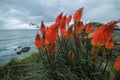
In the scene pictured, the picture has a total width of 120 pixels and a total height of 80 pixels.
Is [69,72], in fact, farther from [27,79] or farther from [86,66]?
[27,79]

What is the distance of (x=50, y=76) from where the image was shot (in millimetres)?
3641

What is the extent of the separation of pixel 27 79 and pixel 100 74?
1.24 m

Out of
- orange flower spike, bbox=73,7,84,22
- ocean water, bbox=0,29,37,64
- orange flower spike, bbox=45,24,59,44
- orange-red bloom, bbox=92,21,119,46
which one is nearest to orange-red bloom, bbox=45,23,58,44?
orange flower spike, bbox=45,24,59,44

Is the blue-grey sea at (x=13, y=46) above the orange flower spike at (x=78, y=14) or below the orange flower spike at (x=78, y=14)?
below

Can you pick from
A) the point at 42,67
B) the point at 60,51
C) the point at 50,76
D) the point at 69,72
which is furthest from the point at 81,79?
the point at 60,51

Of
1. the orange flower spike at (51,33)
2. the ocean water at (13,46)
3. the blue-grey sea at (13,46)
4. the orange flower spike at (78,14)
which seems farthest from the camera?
the ocean water at (13,46)

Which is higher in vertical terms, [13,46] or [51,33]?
[51,33]

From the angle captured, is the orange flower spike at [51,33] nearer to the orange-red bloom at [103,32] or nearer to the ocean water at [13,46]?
the orange-red bloom at [103,32]

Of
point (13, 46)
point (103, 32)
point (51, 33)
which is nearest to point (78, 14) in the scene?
point (51, 33)

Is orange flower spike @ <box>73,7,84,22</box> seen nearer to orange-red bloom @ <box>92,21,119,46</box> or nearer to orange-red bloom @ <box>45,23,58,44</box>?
orange-red bloom @ <box>45,23,58,44</box>

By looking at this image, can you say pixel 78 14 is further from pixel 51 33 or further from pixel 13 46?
pixel 13 46

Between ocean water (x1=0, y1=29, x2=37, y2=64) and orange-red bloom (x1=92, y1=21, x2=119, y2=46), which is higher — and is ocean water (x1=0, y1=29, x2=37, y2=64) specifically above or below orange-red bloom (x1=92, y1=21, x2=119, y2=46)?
below

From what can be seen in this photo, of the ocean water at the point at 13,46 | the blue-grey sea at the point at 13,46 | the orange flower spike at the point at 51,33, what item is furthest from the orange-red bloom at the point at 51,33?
the ocean water at the point at 13,46

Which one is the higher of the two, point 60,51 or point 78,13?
point 78,13
